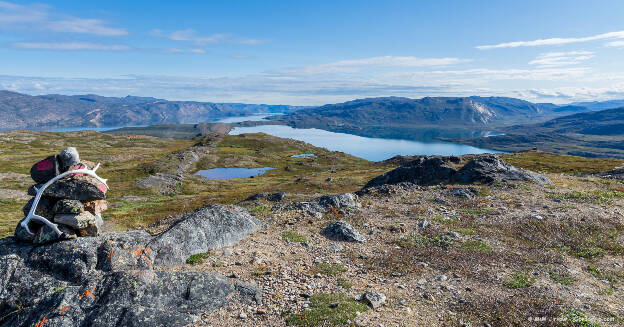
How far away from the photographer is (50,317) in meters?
9.17

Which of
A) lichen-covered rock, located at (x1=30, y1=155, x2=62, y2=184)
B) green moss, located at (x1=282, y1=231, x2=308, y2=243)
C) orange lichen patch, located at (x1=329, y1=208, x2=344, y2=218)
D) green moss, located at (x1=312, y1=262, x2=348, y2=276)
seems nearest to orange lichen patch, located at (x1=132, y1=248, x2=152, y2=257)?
lichen-covered rock, located at (x1=30, y1=155, x2=62, y2=184)

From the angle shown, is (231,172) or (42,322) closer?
(42,322)

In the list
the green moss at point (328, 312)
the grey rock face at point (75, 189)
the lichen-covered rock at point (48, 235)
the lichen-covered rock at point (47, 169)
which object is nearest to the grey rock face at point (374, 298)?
the green moss at point (328, 312)

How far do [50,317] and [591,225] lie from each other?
29380 millimetres

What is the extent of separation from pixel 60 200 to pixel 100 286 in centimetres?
422

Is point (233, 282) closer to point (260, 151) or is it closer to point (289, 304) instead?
point (289, 304)

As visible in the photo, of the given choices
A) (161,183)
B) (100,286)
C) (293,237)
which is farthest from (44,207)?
(161,183)

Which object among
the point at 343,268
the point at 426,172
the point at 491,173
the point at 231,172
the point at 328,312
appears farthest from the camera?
the point at 231,172

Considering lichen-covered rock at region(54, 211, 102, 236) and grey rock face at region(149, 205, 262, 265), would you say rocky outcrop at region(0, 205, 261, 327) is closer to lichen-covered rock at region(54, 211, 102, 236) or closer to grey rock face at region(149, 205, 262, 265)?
grey rock face at region(149, 205, 262, 265)

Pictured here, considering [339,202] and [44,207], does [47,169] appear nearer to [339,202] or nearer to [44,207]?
[44,207]

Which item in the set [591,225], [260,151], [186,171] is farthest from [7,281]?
[260,151]

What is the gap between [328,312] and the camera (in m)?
10.7

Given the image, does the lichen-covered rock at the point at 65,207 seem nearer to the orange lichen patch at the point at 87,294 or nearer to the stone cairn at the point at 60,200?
the stone cairn at the point at 60,200

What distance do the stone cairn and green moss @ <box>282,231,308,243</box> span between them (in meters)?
9.67
